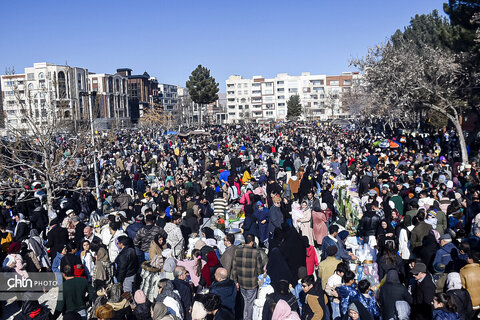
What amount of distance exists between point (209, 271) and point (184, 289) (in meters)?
0.79

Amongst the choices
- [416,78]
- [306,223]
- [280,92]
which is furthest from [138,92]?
[306,223]

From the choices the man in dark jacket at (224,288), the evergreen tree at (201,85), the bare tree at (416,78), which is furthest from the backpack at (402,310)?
the evergreen tree at (201,85)

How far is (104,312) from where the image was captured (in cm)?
483

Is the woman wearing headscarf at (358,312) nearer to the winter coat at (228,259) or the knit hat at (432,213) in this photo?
the winter coat at (228,259)

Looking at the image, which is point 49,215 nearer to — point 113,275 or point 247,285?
point 113,275

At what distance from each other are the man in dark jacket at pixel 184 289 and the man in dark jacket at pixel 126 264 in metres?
1.28

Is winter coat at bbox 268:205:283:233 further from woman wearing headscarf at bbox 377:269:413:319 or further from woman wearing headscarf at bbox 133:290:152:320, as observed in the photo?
woman wearing headscarf at bbox 133:290:152:320

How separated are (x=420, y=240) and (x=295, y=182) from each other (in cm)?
604

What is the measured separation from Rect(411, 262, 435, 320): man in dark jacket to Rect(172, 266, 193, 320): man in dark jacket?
112 inches

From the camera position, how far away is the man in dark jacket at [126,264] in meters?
6.85

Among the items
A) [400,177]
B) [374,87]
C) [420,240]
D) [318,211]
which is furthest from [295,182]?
[374,87]

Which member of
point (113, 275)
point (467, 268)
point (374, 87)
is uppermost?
point (374, 87)

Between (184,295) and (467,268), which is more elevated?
(467,268)

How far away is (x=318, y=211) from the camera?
8789mm
